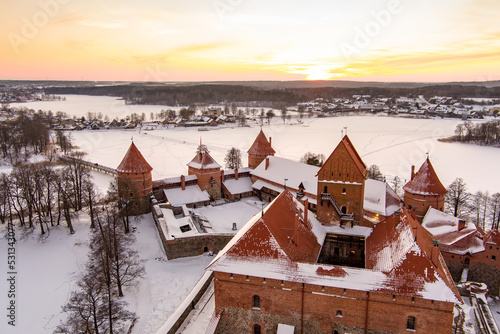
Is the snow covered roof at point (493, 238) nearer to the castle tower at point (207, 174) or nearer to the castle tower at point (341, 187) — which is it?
the castle tower at point (341, 187)

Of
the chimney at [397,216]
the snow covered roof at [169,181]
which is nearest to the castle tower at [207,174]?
the snow covered roof at [169,181]

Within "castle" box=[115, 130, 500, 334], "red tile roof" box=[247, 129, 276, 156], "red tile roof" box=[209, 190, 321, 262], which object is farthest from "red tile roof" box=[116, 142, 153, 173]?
"red tile roof" box=[209, 190, 321, 262]

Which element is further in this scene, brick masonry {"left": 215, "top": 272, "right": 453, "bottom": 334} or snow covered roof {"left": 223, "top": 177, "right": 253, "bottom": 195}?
snow covered roof {"left": 223, "top": 177, "right": 253, "bottom": 195}

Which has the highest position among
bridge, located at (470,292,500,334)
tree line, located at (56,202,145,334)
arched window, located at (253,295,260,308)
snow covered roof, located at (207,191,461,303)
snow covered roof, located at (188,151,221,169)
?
snow covered roof, located at (188,151,221,169)

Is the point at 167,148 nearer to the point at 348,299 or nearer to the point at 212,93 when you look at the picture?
the point at 348,299

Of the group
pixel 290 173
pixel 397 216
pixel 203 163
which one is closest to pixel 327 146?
pixel 290 173

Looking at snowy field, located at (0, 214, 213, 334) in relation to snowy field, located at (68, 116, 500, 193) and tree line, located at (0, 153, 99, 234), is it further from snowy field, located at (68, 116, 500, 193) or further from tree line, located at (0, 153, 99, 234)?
snowy field, located at (68, 116, 500, 193)
